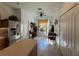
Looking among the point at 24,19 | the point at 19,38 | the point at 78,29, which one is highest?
the point at 24,19

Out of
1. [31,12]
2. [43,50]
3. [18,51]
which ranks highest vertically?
[31,12]

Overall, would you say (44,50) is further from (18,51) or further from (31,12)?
(18,51)

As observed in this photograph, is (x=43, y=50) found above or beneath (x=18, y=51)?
beneath

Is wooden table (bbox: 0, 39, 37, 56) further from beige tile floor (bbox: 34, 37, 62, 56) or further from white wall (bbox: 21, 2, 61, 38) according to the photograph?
white wall (bbox: 21, 2, 61, 38)

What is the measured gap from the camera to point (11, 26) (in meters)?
3.19

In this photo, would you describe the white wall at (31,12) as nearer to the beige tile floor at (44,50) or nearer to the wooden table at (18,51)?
the beige tile floor at (44,50)

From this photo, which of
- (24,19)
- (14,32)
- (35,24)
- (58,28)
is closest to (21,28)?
(14,32)

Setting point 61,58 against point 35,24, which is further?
point 35,24

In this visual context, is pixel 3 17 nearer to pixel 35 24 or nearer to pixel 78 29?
pixel 35 24

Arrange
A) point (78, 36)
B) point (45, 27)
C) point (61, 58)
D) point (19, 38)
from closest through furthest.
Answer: point (61, 58) → point (78, 36) → point (45, 27) → point (19, 38)

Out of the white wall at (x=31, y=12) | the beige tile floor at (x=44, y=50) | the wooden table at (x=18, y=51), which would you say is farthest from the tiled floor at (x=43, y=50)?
the white wall at (x=31, y=12)

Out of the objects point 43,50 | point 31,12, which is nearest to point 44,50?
point 43,50

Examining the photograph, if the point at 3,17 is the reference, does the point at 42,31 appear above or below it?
below

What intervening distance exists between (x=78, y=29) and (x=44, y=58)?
3.42ft
